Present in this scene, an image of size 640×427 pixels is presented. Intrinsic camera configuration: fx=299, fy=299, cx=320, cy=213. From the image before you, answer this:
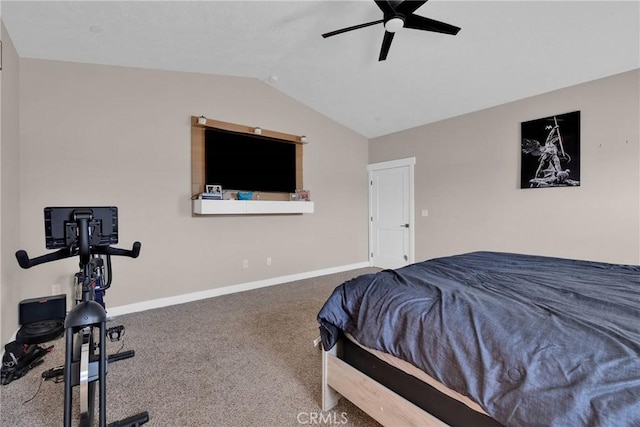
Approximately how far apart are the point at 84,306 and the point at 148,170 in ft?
7.87

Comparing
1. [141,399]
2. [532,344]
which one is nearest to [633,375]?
[532,344]

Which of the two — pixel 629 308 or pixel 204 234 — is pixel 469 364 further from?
pixel 204 234

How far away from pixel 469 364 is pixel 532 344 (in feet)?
0.71

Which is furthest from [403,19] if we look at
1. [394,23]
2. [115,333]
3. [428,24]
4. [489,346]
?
[115,333]

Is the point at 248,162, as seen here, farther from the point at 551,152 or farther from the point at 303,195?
the point at 551,152

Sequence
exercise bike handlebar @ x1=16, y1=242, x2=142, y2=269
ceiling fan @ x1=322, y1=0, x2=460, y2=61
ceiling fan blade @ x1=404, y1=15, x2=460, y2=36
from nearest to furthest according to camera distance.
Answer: exercise bike handlebar @ x1=16, y1=242, x2=142, y2=269, ceiling fan @ x1=322, y1=0, x2=460, y2=61, ceiling fan blade @ x1=404, y1=15, x2=460, y2=36

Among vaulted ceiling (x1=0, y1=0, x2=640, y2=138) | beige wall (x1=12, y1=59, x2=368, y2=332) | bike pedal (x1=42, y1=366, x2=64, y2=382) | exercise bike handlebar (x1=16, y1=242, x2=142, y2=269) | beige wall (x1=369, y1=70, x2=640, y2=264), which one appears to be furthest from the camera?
beige wall (x1=369, y1=70, x2=640, y2=264)

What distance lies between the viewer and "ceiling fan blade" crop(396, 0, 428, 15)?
2.11m

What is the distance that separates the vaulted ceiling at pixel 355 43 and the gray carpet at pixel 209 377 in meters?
2.75

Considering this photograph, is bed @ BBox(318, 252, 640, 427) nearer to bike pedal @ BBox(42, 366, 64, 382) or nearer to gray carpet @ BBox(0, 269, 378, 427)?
gray carpet @ BBox(0, 269, 378, 427)

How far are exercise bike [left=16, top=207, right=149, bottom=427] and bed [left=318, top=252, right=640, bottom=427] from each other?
43.6 inches

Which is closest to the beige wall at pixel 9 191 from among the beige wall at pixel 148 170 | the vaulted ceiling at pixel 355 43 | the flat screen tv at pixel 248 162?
the beige wall at pixel 148 170

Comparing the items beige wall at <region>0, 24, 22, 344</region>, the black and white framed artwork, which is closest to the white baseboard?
beige wall at <region>0, 24, 22, 344</region>

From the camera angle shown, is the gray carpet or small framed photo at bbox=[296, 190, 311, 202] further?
small framed photo at bbox=[296, 190, 311, 202]
